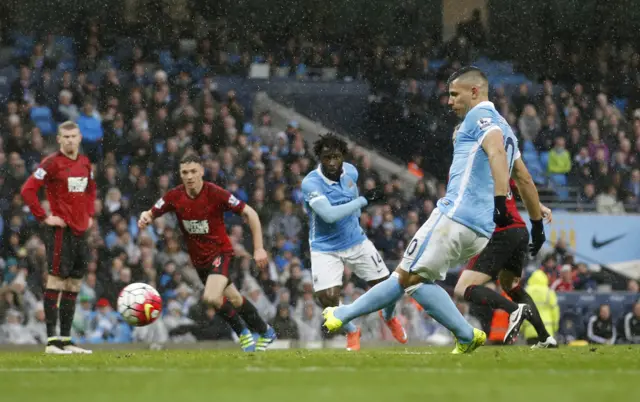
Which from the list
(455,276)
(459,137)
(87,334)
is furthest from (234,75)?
(459,137)

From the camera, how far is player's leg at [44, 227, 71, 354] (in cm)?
1138

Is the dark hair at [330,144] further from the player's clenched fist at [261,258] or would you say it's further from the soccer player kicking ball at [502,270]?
the soccer player kicking ball at [502,270]

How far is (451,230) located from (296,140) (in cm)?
1381

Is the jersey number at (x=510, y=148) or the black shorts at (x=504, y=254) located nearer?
the jersey number at (x=510, y=148)

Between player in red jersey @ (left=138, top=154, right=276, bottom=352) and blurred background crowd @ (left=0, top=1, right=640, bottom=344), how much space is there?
17.6 feet

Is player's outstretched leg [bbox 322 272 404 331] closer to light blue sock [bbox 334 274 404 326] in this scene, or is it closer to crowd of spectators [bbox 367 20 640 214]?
light blue sock [bbox 334 274 404 326]

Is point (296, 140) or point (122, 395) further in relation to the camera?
point (296, 140)

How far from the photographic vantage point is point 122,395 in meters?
5.26

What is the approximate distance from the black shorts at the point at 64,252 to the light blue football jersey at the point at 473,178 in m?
4.35

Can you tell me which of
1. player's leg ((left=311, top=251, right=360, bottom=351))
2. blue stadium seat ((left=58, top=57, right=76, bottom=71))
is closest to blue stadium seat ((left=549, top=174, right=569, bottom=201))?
blue stadium seat ((left=58, top=57, right=76, bottom=71))

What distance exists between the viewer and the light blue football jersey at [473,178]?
822 cm

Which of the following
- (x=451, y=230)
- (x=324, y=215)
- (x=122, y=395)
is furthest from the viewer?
(x=324, y=215)

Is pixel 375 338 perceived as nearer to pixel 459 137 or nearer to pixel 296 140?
pixel 296 140

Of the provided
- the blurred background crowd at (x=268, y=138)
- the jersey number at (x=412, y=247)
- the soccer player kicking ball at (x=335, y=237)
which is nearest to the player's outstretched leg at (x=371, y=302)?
the jersey number at (x=412, y=247)
